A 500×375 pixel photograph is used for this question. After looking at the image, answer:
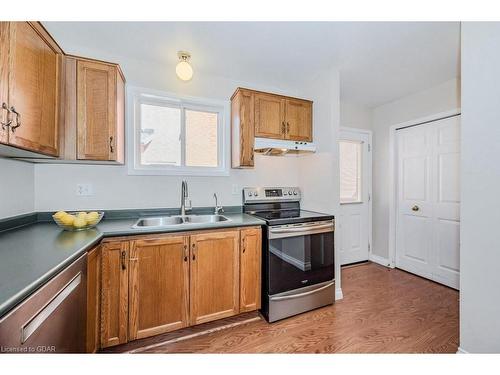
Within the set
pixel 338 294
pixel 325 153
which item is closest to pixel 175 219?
pixel 325 153

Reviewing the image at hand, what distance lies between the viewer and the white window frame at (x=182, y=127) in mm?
2150

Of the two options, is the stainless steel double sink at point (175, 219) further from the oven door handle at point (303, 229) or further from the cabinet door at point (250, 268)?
the oven door handle at point (303, 229)

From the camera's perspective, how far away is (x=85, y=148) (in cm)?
170

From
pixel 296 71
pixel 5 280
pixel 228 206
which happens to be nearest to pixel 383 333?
pixel 228 206

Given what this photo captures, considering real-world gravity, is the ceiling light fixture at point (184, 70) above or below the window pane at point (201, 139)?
above

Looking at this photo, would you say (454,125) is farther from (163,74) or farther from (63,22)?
(63,22)

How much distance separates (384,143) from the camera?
326cm

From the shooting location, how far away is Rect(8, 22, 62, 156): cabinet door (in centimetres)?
114

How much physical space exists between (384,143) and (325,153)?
1.52m

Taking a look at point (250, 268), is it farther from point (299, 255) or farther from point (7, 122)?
point (7, 122)

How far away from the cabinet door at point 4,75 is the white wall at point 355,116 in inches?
135

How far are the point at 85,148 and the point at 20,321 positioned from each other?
1.35 metres

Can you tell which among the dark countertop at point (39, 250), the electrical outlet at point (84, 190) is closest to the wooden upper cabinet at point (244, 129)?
the dark countertop at point (39, 250)

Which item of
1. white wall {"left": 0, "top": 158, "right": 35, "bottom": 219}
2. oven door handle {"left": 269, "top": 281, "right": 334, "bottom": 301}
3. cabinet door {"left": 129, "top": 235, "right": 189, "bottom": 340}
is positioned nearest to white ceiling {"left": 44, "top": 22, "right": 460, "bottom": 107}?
white wall {"left": 0, "top": 158, "right": 35, "bottom": 219}
